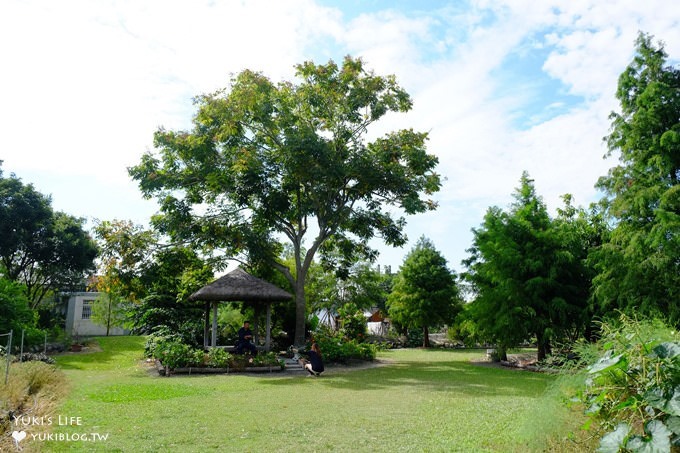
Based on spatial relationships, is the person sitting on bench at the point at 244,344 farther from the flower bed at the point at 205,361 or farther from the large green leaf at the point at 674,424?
the large green leaf at the point at 674,424

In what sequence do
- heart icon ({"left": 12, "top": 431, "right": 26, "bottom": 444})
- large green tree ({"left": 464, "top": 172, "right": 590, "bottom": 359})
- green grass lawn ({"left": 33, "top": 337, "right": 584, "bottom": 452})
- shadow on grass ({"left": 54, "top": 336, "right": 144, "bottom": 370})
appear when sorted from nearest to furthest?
heart icon ({"left": 12, "top": 431, "right": 26, "bottom": 444}) → green grass lawn ({"left": 33, "top": 337, "right": 584, "bottom": 452}) → large green tree ({"left": 464, "top": 172, "right": 590, "bottom": 359}) → shadow on grass ({"left": 54, "top": 336, "right": 144, "bottom": 370})

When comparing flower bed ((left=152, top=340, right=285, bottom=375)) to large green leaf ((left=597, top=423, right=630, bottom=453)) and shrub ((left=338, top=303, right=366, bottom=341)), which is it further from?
large green leaf ((left=597, top=423, right=630, bottom=453))

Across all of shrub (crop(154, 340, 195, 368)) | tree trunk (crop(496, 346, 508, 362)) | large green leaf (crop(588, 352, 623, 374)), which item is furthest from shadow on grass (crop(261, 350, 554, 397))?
large green leaf (crop(588, 352, 623, 374))

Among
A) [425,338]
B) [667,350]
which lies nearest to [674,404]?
[667,350]

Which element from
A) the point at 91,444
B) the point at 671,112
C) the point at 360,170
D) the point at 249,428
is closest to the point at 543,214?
the point at 671,112

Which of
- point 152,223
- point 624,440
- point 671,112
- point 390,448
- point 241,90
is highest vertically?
point 241,90

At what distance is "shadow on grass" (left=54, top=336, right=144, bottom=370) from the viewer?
706 inches

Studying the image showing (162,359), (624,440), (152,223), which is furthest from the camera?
(152,223)

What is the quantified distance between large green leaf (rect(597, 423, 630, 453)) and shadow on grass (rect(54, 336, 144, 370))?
56.8ft

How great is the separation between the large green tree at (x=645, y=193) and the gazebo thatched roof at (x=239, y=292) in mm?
11499

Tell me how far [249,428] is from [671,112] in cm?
1498

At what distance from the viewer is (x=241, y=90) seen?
1975 cm

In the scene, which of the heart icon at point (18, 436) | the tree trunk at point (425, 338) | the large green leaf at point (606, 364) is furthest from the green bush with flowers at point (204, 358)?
the tree trunk at point (425, 338)

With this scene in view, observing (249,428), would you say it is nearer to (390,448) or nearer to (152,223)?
(390,448)
